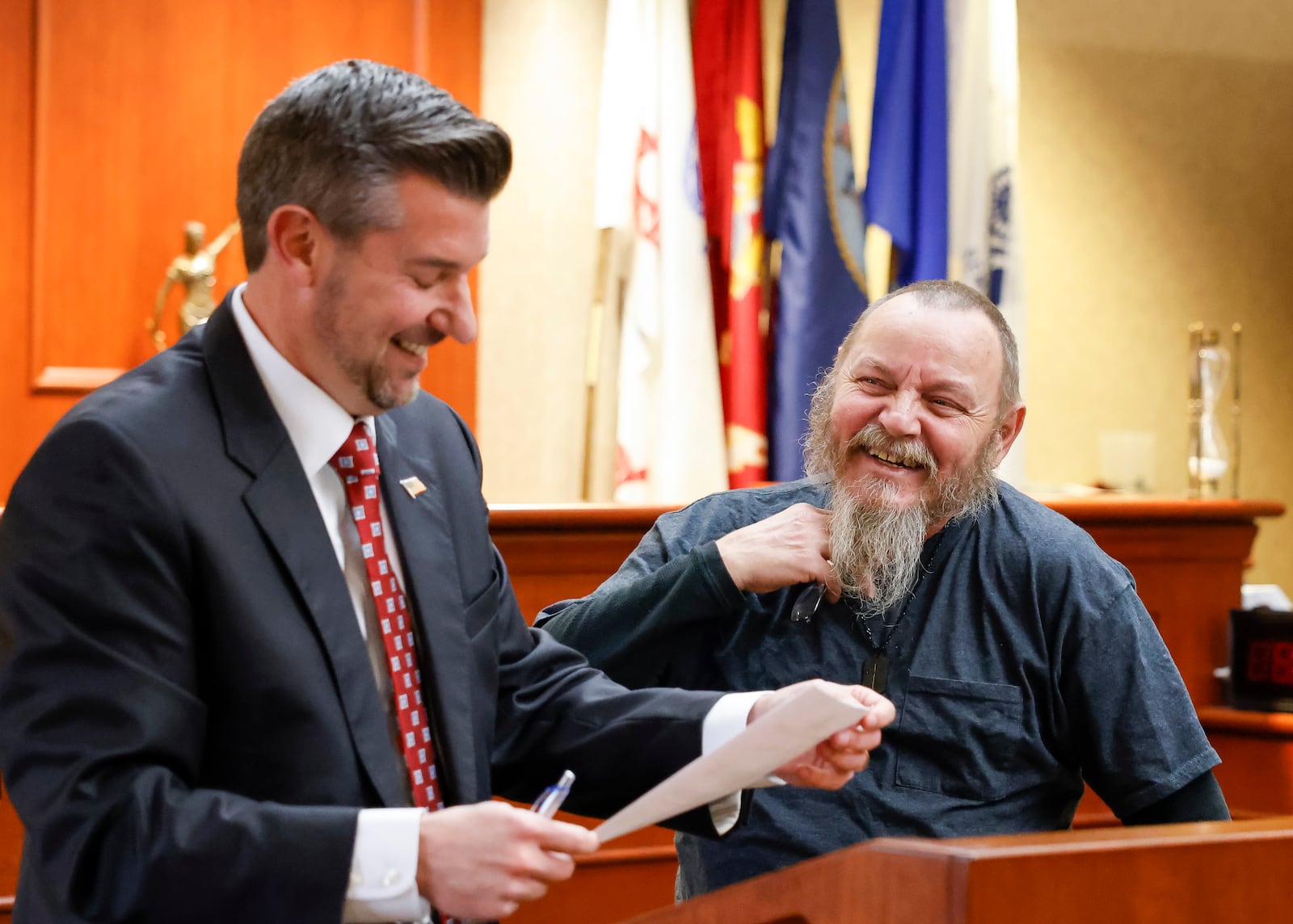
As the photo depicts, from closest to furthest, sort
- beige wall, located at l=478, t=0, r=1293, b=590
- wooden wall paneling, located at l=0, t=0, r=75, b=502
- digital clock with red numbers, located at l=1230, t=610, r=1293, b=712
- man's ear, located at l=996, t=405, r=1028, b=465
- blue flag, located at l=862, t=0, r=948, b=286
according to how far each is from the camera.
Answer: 1. man's ear, located at l=996, t=405, r=1028, b=465
2. digital clock with red numbers, located at l=1230, t=610, r=1293, b=712
3. blue flag, located at l=862, t=0, r=948, b=286
4. wooden wall paneling, located at l=0, t=0, r=75, b=502
5. beige wall, located at l=478, t=0, r=1293, b=590

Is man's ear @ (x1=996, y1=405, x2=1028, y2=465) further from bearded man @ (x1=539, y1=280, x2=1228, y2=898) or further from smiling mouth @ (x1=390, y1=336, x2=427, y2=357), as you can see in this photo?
smiling mouth @ (x1=390, y1=336, x2=427, y2=357)

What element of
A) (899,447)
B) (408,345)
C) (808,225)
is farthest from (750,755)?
(808,225)

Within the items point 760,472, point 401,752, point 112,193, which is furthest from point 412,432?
point 112,193

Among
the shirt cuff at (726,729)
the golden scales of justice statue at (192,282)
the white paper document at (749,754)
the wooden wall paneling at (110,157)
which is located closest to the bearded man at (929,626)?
the shirt cuff at (726,729)

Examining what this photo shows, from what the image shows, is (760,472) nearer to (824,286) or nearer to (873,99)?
(824,286)

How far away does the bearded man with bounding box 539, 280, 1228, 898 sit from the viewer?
1.85 meters

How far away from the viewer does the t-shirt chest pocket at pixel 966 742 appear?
6.13 ft

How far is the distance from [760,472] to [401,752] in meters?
2.51

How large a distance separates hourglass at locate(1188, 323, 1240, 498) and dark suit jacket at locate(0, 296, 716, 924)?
2.90 meters

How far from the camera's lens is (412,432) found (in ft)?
5.29

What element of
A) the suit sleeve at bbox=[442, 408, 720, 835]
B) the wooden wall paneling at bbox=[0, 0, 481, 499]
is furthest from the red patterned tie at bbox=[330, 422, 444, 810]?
the wooden wall paneling at bbox=[0, 0, 481, 499]

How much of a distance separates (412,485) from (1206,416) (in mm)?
3034

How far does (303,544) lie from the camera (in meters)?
1.34

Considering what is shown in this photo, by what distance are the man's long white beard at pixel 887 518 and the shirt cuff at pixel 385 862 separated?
89cm
